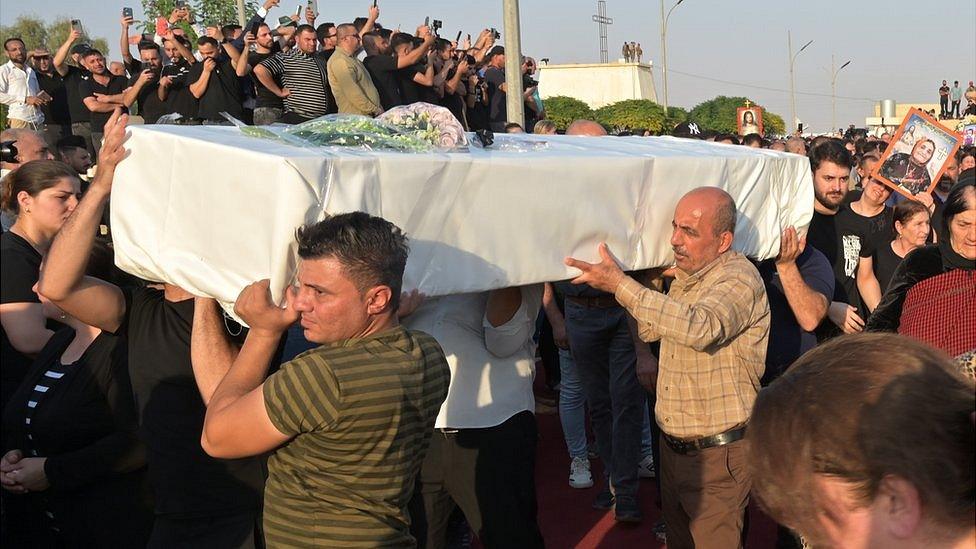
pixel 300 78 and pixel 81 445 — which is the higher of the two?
pixel 300 78

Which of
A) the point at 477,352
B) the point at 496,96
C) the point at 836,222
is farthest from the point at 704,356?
the point at 496,96

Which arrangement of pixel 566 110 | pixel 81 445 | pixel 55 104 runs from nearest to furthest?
pixel 81 445, pixel 55 104, pixel 566 110

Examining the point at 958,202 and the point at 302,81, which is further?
the point at 302,81

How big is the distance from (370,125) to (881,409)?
2.07m

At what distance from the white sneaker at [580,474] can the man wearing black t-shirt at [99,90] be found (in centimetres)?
698

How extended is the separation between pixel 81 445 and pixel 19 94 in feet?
28.8

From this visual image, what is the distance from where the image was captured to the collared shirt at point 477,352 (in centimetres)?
361

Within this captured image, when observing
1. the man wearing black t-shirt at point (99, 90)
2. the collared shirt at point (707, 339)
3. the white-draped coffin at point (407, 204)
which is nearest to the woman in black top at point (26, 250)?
the white-draped coffin at point (407, 204)

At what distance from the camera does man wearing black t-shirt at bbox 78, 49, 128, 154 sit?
34.6ft

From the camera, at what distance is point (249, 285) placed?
265 centimetres

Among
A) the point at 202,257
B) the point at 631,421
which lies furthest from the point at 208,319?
the point at 631,421

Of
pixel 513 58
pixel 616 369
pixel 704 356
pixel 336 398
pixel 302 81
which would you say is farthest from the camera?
pixel 513 58

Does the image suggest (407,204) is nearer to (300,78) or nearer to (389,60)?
(300,78)

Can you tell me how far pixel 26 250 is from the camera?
384 centimetres
